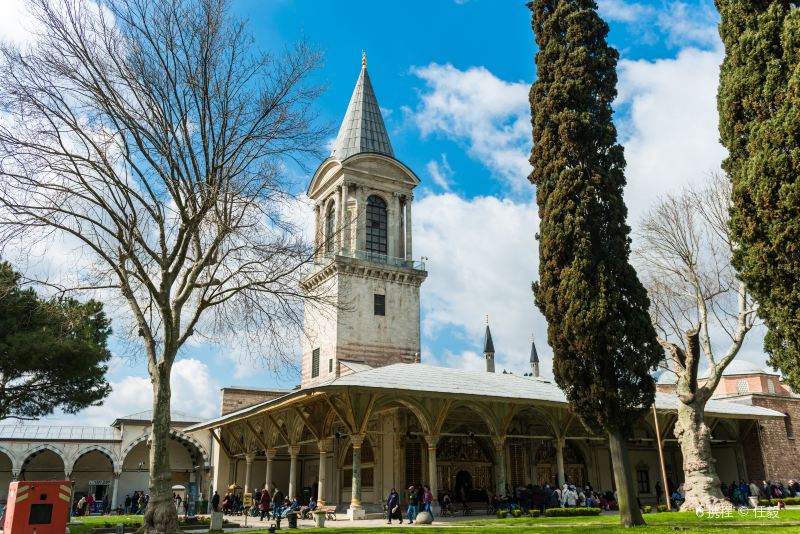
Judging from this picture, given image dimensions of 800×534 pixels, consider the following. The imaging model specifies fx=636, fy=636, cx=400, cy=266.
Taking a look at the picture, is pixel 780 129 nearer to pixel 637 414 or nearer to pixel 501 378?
pixel 637 414

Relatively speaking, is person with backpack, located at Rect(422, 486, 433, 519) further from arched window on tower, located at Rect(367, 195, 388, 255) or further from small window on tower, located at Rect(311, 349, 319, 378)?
arched window on tower, located at Rect(367, 195, 388, 255)

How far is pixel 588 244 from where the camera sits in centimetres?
1411

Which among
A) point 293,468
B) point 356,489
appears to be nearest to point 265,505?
point 293,468

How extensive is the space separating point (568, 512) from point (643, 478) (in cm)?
1250

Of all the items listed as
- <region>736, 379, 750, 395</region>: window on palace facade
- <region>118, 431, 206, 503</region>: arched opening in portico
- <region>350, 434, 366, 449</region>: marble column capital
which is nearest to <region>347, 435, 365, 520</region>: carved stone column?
<region>350, 434, 366, 449</region>: marble column capital

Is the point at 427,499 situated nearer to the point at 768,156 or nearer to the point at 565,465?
the point at 565,465

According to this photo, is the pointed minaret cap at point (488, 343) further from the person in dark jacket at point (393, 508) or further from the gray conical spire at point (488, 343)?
the person in dark jacket at point (393, 508)

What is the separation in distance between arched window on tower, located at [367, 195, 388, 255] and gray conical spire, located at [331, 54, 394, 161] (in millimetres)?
2730

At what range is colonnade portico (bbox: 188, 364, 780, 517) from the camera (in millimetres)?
20234

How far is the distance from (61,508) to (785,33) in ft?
51.1

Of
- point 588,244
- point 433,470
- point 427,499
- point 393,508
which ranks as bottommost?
point 393,508

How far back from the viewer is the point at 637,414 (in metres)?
13.9

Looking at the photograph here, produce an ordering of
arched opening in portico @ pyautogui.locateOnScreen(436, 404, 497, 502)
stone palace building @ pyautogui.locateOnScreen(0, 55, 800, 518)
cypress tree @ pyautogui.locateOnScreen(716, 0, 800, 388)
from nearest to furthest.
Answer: cypress tree @ pyautogui.locateOnScreen(716, 0, 800, 388) → stone palace building @ pyautogui.locateOnScreen(0, 55, 800, 518) → arched opening in portico @ pyautogui.locateOnScreen(436, 404, 497, 502)

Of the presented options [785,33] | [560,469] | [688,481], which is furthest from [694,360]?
[785,33]
